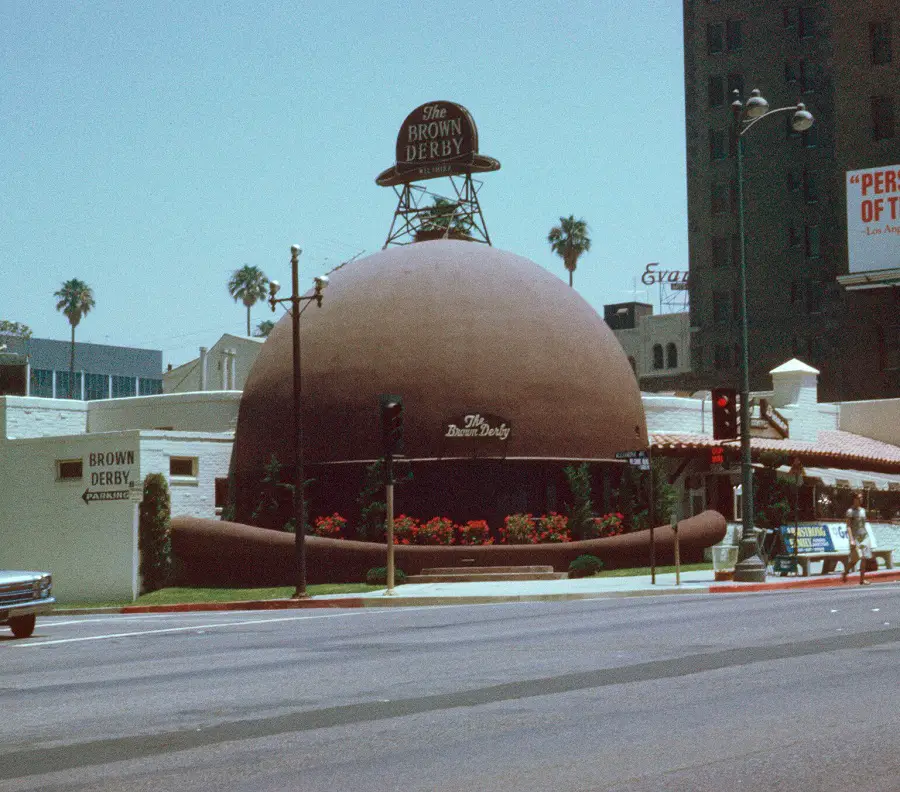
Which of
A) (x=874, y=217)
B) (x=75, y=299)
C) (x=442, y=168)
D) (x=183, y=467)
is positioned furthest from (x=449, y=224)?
(x=75, y=299)

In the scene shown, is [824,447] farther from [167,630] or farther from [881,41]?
[881,41]

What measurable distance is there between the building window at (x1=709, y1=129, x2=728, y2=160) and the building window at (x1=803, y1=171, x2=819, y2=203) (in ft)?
20.3

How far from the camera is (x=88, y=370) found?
148 m

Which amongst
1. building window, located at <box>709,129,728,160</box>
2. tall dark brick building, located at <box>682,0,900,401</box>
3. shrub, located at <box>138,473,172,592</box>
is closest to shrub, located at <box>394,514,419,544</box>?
shrub, located at <box>138,473,172,592</box>

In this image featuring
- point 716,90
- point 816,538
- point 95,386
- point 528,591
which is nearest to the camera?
point 528,591

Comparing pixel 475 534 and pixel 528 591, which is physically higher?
pixel 475 534

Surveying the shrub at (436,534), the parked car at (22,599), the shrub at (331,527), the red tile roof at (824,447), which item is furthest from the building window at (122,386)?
the parked car at (22,599)

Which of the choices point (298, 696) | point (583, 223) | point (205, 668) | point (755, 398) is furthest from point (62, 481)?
point (583, 223)

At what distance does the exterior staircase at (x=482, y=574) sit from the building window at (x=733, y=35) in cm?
5830

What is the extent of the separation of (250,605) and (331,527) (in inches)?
352

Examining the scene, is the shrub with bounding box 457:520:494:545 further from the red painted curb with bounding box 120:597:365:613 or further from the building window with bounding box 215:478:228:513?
the red painted curb with bounding box 120:597:365:613

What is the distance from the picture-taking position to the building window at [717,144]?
89688 mm

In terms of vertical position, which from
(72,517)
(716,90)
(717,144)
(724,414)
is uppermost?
(716,90)

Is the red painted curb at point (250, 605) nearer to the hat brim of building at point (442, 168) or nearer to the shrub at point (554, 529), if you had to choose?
the shrub at point (554, 529)
